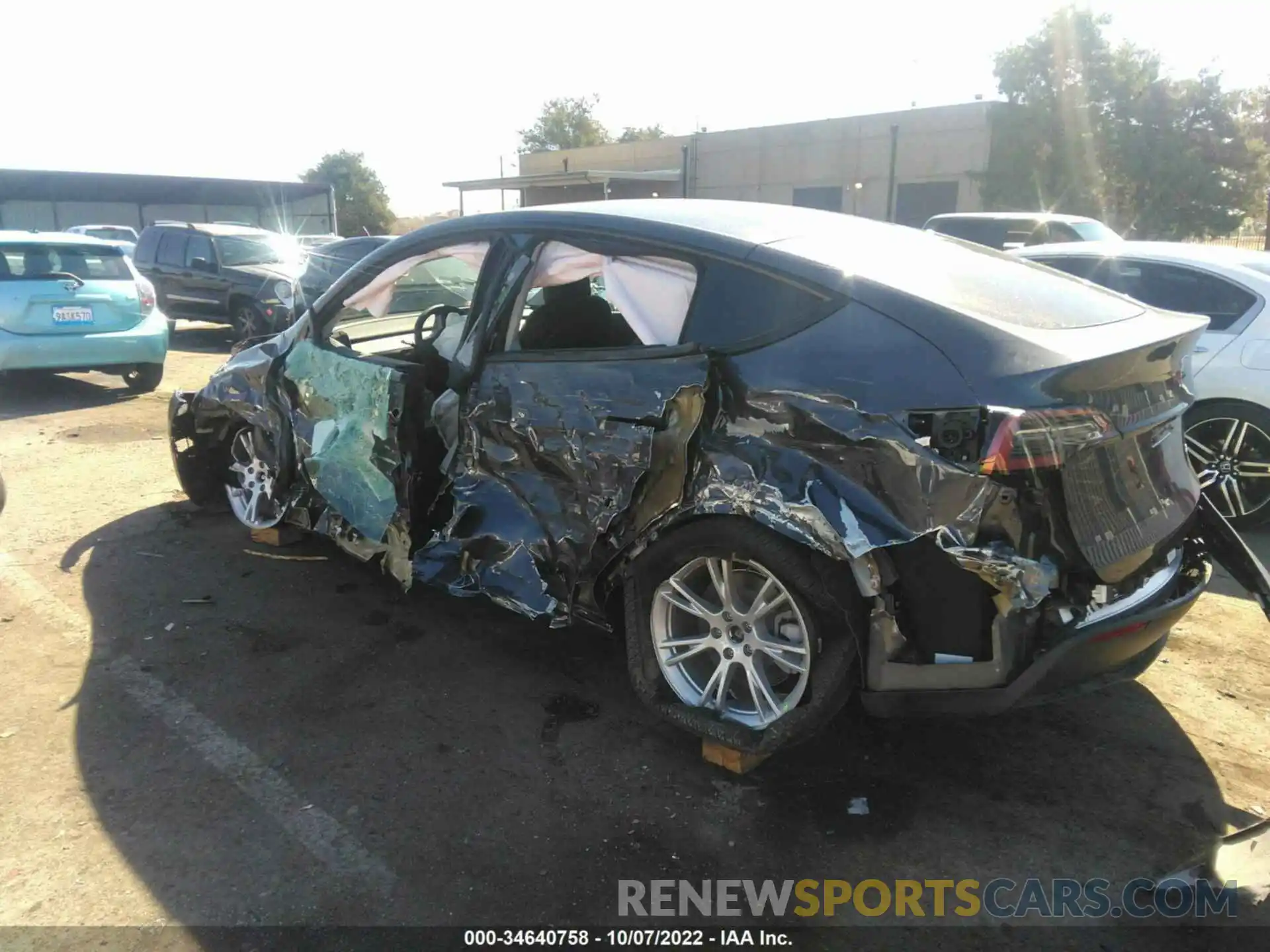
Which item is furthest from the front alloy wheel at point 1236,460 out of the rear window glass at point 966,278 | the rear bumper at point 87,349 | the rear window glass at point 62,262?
the rear window glass at point 62,262

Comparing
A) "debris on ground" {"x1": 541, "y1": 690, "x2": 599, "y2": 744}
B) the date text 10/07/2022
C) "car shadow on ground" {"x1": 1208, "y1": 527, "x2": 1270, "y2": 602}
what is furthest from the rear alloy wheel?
the date text 10/07/2022

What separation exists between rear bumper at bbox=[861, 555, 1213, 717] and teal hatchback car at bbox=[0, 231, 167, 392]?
880 centimetres

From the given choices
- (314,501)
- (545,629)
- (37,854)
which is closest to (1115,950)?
(545,629)

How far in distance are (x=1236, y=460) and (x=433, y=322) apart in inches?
184

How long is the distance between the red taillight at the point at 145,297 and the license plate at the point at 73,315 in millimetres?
564

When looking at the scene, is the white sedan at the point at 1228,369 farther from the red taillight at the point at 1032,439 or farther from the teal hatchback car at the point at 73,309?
the teal hatchback car at the point at 73,309

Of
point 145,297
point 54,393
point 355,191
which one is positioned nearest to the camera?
point 145,297

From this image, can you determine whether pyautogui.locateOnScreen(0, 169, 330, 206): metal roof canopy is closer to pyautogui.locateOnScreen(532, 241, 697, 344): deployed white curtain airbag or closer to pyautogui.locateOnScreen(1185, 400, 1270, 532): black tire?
pyautogui.locateOnScreen(532, 241, 697, 344): deployed white curtain airbag

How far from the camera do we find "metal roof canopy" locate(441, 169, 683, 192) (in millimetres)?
35125

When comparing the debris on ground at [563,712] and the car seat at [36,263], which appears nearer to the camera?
the debris on ground at [563,712]

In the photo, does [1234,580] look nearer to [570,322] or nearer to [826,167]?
[570,322]

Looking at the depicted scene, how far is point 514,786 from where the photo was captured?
3.00 m

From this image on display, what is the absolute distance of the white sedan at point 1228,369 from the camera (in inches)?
206

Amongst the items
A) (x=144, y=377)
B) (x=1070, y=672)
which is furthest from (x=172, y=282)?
(x=1070, y=672)
